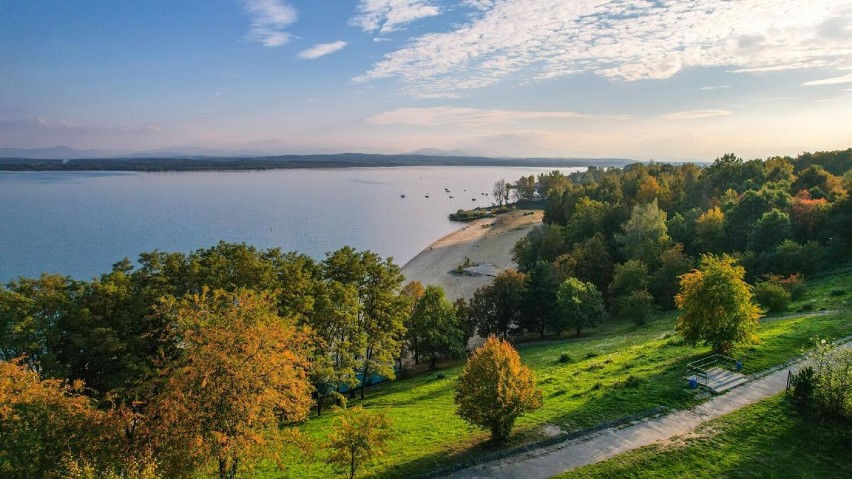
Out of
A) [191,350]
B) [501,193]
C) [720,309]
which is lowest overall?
[720,309]

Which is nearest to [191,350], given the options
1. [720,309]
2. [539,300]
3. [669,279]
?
[720,309]

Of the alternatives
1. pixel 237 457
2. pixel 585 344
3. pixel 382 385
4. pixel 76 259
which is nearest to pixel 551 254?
pixel 585 344

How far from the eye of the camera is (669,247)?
180ft

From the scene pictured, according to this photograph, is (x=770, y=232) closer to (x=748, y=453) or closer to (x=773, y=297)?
(x=773, y=297)

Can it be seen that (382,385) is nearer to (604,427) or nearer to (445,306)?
(445,306)

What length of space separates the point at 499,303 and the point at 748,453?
94.5 ft

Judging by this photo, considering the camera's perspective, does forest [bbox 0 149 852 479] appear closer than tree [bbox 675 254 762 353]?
Yes

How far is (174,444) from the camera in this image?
603 inches

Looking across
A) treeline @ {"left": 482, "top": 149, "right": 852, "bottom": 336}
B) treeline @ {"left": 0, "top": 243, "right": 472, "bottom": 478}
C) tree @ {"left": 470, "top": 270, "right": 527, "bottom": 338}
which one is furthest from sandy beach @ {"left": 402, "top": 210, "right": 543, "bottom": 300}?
treeline @ {"left": 0, "top": 243, "right": 472, "bottom": 478}

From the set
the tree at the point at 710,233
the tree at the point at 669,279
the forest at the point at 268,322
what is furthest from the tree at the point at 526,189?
the tree at the point at 669,279

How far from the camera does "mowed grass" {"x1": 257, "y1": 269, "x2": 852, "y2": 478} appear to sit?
765 inches

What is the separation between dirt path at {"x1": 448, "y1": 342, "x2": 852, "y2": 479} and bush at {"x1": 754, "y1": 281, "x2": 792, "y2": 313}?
16.0 meters

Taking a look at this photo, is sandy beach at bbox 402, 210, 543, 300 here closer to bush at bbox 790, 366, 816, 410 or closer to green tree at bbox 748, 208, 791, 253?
green tree at bbox 748, 208, 791, 253

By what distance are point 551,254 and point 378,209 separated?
10522 cm
